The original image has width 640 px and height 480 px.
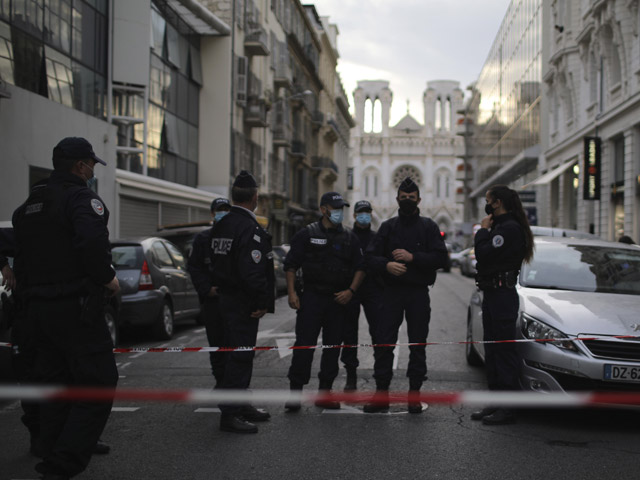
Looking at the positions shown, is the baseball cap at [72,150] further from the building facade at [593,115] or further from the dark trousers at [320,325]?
the building facade at [593,115]

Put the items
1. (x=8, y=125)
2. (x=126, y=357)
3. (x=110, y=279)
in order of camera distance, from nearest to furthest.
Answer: (x=110, y=279) < (x=126, y=357) < (x=8, y=125)

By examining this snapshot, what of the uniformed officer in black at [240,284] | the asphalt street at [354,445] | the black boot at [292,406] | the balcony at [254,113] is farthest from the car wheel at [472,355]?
the balcony at [254,113]

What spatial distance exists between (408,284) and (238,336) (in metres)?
1.63

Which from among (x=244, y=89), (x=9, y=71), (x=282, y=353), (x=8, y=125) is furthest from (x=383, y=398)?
(x=244, y=89)

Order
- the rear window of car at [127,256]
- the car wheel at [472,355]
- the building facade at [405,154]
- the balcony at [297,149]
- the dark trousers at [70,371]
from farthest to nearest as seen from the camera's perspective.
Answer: the building facade at [405,154]
the balcony at [297,149]
the rear window of car at [127,256]
the car wheel at [472,355]
the dark trousers at [70,371]

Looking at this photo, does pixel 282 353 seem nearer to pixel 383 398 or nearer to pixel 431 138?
pixel 383 398

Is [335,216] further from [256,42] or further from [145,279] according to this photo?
[256,42]

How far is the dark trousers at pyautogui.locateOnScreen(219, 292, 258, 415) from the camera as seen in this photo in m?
5.53

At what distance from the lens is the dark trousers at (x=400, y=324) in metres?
6.27

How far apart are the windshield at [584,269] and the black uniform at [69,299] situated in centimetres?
422

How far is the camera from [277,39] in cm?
4106

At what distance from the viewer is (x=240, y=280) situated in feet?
18.3

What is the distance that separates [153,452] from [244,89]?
28.7 meters

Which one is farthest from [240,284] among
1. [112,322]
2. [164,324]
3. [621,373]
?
[164,324]
